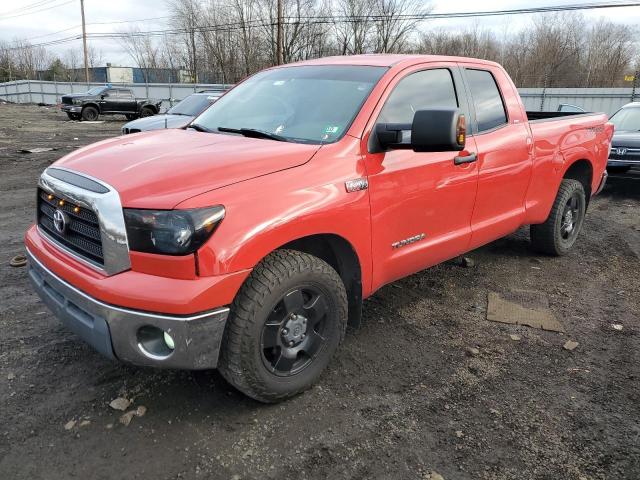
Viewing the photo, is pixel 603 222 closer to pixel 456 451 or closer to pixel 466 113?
pixel 466 113

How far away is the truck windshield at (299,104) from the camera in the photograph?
325 centimetres

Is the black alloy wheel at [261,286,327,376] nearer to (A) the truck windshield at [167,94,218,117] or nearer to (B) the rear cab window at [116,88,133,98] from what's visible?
(A) the truck windshield at [167,94,218,117]

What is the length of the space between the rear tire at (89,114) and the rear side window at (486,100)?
1009 inches

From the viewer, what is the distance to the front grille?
102 inches

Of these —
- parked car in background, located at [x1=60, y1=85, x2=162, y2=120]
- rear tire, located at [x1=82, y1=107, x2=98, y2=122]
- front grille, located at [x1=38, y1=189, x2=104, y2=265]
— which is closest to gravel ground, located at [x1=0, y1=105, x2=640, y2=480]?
front grille, located at [x1=38, y1=189, x2=104, y2=265]

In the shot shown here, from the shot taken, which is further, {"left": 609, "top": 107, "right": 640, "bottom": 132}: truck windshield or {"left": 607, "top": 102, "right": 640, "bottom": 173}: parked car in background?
{"left": 609, "top": 107, "right": 640, "bottom": 132}: truck windshield

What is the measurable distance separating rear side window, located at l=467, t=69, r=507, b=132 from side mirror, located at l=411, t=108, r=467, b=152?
4.07ft

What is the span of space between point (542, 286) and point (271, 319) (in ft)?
10.3

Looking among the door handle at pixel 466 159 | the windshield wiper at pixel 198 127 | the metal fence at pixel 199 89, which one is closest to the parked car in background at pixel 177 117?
the windshield wiper at pixel 198 127

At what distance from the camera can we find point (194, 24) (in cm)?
4881

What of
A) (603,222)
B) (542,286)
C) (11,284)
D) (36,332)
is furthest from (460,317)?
(603,222)

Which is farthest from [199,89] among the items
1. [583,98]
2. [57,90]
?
[583,98]

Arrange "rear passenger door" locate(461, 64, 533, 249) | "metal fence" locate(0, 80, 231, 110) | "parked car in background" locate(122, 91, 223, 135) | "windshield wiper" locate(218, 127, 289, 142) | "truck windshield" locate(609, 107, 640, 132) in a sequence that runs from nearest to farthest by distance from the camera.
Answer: "windshield wiper" locate(218, 127, 289, 142) < "rear passenger door" locate(461, 64, 533, 249) < "truck windshield" locate(609, 107, 640, 132) < "parked car in background" locate(122, 91, 223, 135) < "metal fence" locate(0, 80, 231, 110)

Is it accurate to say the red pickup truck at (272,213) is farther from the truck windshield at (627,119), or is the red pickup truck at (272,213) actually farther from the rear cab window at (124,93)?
the rear cab window at (124,93)
